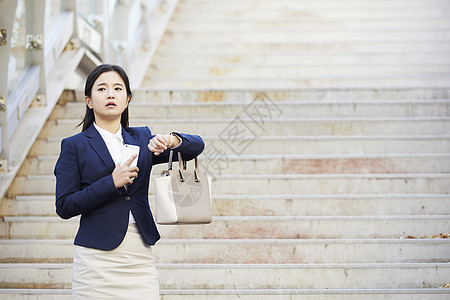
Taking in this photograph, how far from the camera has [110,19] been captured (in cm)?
841

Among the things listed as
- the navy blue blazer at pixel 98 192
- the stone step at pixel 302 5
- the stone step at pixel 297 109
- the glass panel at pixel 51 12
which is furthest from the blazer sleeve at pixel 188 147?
the stone step at pixel 302 5

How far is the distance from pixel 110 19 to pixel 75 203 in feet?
20.2

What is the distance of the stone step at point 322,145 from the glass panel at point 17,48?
1.97 feet

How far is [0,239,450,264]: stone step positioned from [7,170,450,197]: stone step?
830 mm

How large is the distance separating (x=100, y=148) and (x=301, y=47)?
7.35m

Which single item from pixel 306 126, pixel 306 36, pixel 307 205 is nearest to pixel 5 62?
pixel 307 205

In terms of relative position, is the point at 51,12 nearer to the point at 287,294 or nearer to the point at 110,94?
the point at 287,294

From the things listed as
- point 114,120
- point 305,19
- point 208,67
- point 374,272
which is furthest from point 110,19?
point 114,120

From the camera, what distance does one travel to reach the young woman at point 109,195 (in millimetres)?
2533

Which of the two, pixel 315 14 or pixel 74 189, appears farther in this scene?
pixel 315 14

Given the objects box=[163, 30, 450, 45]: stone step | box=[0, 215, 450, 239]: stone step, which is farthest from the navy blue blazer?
box=[163, 30, 450, 45]: stone step

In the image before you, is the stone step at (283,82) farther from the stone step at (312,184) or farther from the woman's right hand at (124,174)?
the woman's right hand at (124,174)

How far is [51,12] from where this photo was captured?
700cm

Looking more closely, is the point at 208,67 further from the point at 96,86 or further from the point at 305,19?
the point at 96,86
